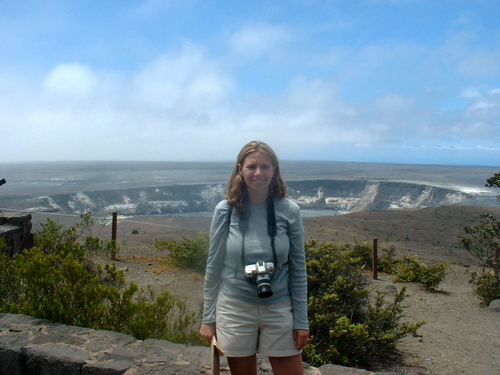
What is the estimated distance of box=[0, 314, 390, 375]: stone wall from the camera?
298 centimetres

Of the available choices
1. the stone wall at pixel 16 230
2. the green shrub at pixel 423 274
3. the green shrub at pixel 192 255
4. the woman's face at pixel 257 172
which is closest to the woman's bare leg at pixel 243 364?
the woman's face at pixel 257 172

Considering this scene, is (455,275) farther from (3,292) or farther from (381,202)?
(381,202)

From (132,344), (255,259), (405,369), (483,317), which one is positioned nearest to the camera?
(255,259)

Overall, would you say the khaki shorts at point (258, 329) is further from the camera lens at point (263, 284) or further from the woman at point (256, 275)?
the camera lens at point (263, 284)

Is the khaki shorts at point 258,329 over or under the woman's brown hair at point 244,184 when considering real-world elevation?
under

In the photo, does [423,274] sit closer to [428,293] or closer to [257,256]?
[428,293]

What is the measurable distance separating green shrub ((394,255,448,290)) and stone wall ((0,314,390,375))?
7405mm

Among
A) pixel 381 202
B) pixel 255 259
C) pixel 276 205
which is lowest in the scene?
pixel 381 202

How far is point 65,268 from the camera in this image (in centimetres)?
403

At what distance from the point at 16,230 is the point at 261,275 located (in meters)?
6.87

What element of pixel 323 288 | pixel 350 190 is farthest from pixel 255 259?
pixel 350 190

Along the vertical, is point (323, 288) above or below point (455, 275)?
above

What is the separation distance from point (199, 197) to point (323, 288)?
3561 cm

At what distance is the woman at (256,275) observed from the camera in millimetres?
2219
